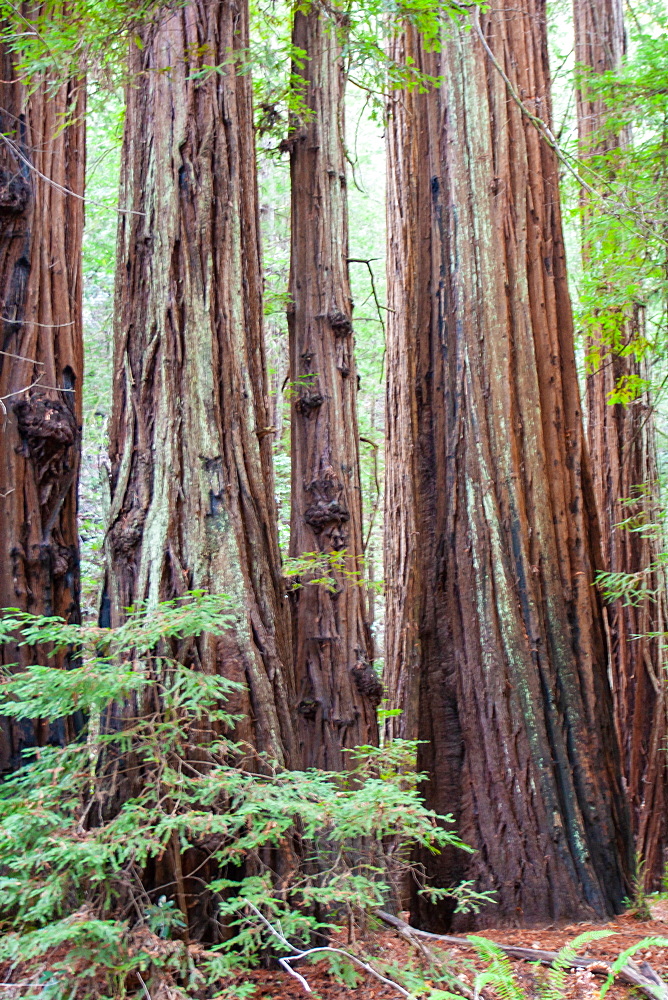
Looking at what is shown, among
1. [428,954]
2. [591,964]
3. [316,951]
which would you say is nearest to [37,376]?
[316,951]

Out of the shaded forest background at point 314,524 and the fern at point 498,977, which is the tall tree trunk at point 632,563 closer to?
the shaded forest background at point 314,524

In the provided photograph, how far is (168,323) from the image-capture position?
12.6ft

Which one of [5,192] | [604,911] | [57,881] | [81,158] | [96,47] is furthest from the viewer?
[81,158]

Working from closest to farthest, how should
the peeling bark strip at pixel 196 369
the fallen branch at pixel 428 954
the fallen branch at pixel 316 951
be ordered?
the fallen branch at pixel 316 951, the fallen branch at pixel 428 954, the peeling bark strip at pixel 196 369

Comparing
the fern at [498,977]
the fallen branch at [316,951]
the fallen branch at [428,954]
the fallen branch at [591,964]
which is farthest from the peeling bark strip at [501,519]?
the fallen branch at [316,951]

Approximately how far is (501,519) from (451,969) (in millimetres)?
2862

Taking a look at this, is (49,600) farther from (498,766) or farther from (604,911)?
(604,911)

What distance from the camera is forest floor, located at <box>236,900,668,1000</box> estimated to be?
2.96 metres

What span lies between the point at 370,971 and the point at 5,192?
4.93 m

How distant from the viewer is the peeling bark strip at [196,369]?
3.61 meters

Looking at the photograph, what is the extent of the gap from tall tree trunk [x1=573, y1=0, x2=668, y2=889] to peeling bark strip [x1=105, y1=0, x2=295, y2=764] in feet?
14.1

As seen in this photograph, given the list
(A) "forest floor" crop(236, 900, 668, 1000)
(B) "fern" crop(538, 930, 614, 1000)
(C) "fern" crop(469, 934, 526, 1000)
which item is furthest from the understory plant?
(B) "fern" crop(538, 930, 614, 1000)

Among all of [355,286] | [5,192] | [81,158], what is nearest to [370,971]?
[5,192]

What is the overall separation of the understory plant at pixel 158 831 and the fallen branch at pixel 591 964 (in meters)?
0.42
